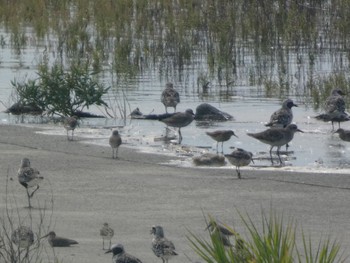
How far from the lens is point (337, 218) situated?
36.7ft

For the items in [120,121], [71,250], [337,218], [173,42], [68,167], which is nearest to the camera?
[71,250]

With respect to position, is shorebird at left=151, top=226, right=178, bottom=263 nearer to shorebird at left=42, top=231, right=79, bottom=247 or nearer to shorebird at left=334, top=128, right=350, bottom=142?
shorebird at left=42, top=231, right=79, bottom=247

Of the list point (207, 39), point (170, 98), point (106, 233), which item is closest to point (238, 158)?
point (106, 233)

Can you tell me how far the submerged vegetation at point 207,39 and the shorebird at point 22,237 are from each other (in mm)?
13923

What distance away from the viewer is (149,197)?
39.9ft

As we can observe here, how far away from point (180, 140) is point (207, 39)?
12342 millimetres

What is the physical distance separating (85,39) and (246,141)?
13.0 meters

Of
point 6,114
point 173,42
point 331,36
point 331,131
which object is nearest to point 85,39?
point 173,42

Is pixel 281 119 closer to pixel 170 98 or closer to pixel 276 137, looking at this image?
pixel 276 137

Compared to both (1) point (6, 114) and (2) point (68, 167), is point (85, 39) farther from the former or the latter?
(2) point (68, 167)

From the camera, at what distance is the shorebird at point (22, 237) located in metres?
8.85

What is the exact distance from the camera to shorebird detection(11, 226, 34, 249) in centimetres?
885

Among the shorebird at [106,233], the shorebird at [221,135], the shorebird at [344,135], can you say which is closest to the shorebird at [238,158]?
the shorebird at [221,135]

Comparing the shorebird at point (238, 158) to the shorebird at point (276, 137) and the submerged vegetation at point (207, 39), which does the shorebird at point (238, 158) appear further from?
the submerged vegetation at point (207, 39)
